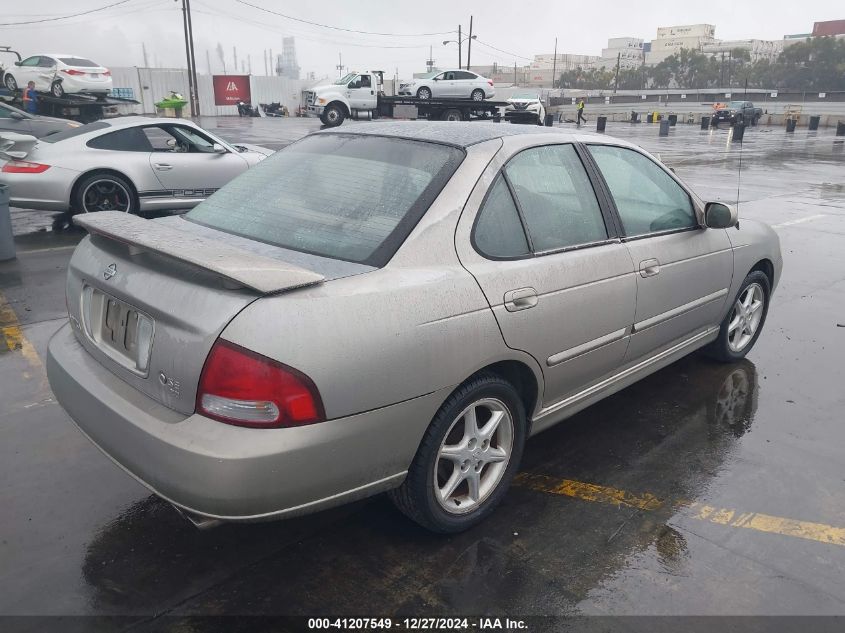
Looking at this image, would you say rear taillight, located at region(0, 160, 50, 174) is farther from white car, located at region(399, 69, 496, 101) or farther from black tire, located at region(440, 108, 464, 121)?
white car, located at region(399, 69, 496, 101)

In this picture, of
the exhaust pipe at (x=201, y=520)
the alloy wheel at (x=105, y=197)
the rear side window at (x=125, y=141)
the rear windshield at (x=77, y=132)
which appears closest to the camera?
the exhaust pipe at (x=201, y=520)

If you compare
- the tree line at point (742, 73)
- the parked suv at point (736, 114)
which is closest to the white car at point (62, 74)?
the parked suv at point (736, 114)

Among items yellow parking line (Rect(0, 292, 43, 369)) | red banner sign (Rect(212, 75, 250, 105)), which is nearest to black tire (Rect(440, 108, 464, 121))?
red banner sign (Rect(212, 75, 250, 105))

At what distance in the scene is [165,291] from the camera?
2334mm

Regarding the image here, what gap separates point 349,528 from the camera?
9.47 feet

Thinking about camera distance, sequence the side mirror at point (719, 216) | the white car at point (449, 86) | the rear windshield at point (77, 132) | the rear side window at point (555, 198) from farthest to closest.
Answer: the white car at point (449, 86)
the rear windshield at point (77, 132)
the side mirror at point (719, 216)
the rear side window at point (555, 198)

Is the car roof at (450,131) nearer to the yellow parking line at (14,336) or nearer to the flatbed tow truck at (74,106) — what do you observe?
the yellow parking line at (14,336)

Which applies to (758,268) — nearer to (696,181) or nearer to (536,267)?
(536,267)

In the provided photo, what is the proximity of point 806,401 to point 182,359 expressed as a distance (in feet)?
12.5

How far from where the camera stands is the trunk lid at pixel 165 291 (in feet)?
7.16

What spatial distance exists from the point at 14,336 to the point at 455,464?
12.7 feet

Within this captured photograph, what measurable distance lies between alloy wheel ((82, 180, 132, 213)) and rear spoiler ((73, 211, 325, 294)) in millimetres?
6203

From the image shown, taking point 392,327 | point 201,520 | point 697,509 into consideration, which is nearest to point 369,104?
point 697,509

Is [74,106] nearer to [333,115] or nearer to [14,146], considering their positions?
[333,115]
